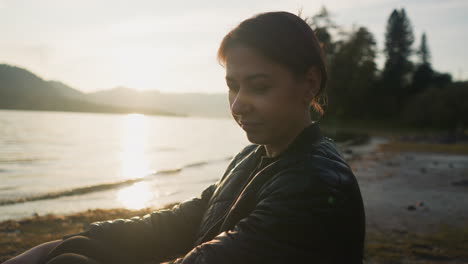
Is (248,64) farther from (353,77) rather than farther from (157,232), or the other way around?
(353,77)

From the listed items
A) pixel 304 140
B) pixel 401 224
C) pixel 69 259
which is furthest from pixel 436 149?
pixel 69 259

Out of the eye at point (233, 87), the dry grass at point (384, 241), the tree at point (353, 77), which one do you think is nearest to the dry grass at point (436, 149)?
the dry grass at point (384, 241)

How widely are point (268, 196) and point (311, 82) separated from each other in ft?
2.20

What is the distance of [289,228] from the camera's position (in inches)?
47.9

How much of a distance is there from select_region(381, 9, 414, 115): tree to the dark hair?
72743 mm

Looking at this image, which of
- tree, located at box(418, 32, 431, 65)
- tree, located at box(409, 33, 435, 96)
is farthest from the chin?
tree, located at box(418, 32, 431, 65)

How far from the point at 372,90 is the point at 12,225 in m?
74.5

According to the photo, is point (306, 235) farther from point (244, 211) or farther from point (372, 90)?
point (372, 90)

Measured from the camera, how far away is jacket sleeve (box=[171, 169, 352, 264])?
122cm

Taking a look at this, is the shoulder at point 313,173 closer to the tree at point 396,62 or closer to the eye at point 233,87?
the eye at point 233,87

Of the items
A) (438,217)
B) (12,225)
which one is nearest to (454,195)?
(438,217)

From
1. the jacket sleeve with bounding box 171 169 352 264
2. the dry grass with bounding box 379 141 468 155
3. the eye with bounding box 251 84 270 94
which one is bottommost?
the dry grass with bounding box 379 141 468 155

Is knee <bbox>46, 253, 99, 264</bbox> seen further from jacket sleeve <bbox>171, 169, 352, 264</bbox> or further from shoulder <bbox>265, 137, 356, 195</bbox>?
shoulder <bbox>265, 137, 356, 195</bbox>

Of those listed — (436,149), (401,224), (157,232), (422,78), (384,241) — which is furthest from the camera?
(422,78)
